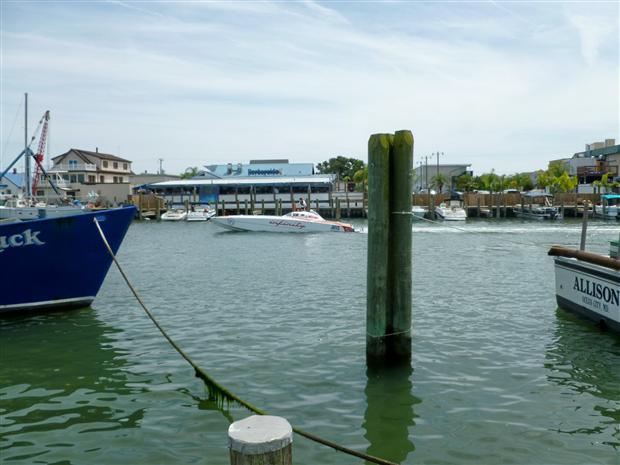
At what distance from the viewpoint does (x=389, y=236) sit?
795 centimetres

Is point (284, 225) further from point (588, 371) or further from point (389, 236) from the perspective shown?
point (389, 236)

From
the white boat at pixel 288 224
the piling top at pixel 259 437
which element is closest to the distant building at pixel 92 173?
the white boat at pixel 288 224

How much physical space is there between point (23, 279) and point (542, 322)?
11.8m

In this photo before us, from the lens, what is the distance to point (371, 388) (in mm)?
8062

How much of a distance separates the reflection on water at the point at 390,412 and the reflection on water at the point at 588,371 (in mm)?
1911

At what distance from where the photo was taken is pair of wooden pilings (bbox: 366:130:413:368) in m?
7.75

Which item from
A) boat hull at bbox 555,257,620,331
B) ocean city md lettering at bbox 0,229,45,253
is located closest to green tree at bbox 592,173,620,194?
boat hull at bbox 555,257,620,331

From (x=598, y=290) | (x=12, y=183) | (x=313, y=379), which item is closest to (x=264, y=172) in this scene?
(x=12, y=183)

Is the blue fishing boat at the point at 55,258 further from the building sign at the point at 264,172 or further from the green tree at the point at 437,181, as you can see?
the green tree at the point at 437,181

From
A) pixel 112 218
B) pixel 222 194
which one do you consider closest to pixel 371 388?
pixel 112 218

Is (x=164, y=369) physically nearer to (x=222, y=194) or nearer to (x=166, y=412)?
(x=166, y=412)

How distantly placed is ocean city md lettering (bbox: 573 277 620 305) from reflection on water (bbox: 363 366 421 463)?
442 cm

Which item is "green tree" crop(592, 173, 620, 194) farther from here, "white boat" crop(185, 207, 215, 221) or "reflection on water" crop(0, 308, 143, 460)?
"reflection on water" crop(0, 308, 143, 460)

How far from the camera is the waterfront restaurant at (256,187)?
71.4 meters
